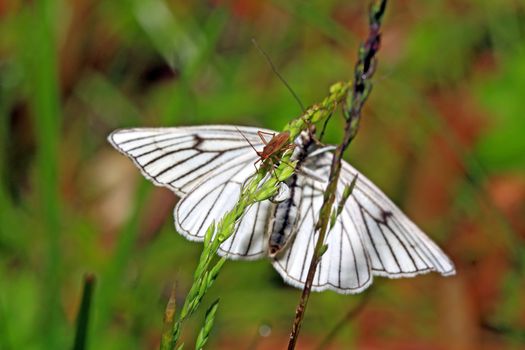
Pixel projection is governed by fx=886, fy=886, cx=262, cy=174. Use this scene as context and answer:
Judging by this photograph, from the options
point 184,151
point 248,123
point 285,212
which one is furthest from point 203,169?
point 248,123

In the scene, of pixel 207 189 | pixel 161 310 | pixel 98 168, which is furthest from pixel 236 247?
pixel 98 168

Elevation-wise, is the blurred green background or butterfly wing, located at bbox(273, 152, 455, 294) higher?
the blurred green background

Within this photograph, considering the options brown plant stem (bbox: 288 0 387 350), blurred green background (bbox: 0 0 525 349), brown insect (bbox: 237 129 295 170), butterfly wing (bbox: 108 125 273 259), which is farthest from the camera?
blurred green background (bbox: 0 0 525 349)

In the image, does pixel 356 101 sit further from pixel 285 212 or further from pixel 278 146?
pixel 285 212

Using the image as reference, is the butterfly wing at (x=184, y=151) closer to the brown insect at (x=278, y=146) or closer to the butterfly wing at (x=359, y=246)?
the butterfly wing at (x=359, y=246)

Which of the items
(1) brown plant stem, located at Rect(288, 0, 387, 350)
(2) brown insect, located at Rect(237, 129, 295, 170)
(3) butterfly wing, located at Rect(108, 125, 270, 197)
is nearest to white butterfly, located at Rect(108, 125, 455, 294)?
(3) butterfly wing, located at Rect(108, 125, 270, 197)

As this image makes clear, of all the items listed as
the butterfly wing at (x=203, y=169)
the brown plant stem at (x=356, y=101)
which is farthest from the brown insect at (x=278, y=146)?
the butterfly wing at (x=203, y=169)

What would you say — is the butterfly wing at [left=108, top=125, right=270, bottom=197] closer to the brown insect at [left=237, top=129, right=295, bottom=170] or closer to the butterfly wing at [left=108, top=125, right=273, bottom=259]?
the butterfly wing at [left=108, top=125, right=273, bottom=259]

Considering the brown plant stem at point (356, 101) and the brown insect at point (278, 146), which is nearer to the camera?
the brown plant stem at point (356, 101)
